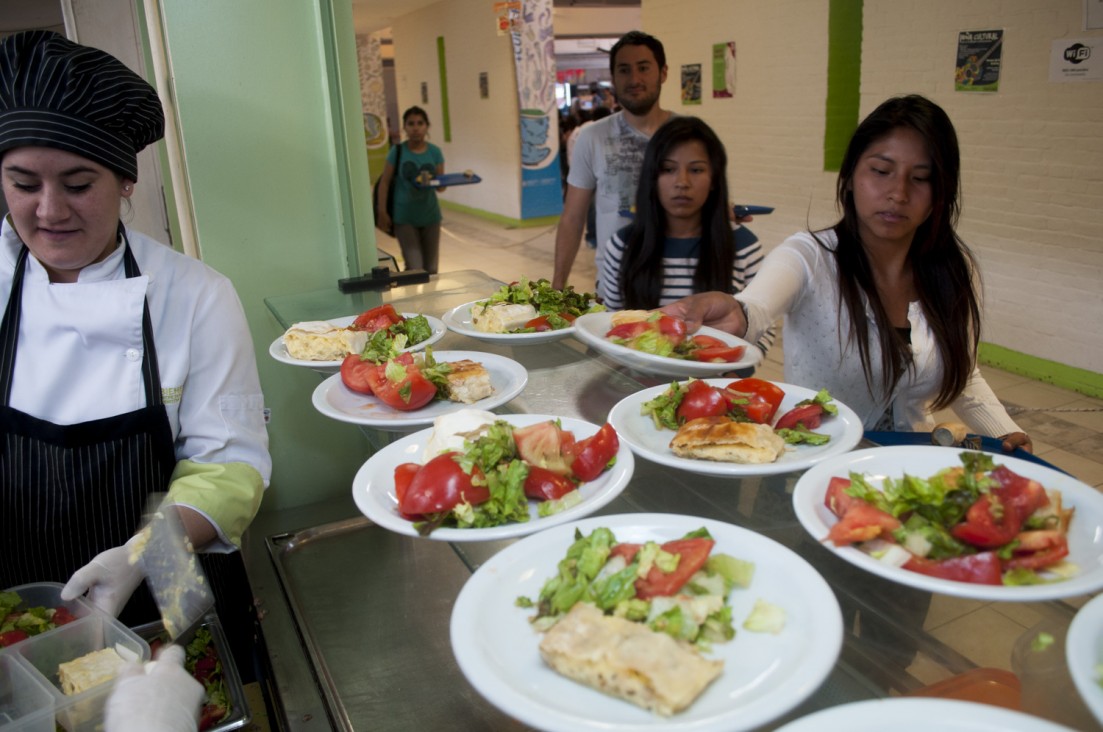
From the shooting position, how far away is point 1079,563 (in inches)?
43.6

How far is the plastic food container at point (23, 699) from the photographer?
1209mm

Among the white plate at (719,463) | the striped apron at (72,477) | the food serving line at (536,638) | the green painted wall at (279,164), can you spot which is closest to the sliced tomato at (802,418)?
the white plate at (719,463)

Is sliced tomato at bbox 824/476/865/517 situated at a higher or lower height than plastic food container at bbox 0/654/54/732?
higher

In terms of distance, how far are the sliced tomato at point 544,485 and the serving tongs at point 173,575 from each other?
0.70m

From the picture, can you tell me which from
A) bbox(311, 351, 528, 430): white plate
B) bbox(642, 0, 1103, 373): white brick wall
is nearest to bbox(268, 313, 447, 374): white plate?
bbox(311, 351, 528, 430): white plate

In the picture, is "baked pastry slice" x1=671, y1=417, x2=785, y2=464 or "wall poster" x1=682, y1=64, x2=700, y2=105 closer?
"baked pastry slice" x1=671, y1=417, x2=785, y2=464

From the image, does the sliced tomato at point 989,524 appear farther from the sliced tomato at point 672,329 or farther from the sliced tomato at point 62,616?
the sliced tomato at point 62,616

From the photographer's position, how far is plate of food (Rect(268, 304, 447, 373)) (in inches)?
90.0

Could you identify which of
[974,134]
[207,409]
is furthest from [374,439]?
[974,134]

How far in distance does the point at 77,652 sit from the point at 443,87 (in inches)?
606

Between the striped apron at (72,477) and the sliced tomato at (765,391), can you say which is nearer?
the sliced tomato at (765,391)

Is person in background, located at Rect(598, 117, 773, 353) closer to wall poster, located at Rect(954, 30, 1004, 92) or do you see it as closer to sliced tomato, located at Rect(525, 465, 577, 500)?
sliced tomato, located at Rect(525, 465, 577, 500)

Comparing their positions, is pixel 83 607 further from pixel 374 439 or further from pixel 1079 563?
pixel 1079 563

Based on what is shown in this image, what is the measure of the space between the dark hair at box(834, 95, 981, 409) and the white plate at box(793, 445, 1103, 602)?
940 millimetres
